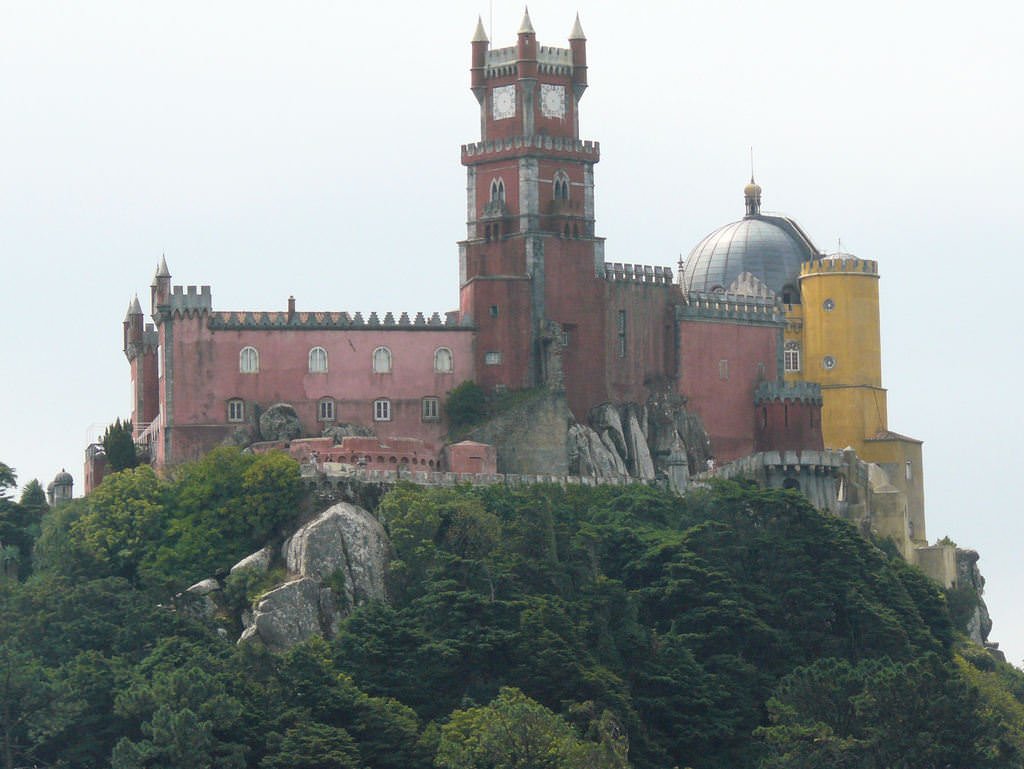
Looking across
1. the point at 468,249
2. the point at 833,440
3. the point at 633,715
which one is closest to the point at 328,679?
Result: the point at 633,715

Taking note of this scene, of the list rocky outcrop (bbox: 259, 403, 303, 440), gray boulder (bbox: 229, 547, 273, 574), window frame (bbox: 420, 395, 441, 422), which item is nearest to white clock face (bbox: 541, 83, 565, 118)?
window frame (bbox: 420, 395, 441, 422)

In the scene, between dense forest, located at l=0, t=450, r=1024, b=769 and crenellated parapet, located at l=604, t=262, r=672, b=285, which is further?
crenellated parapet, located at l=604, t=262, r=672, b=285

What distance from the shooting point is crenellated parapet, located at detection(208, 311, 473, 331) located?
133 m

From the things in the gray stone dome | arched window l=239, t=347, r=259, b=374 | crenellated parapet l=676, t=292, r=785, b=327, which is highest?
the gray stone dome

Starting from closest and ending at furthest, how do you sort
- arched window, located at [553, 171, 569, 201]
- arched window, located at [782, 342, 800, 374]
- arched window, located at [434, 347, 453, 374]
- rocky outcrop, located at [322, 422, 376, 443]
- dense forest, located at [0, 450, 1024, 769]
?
1. dense forest, located at [0, 450, 1024, 769]
2. rocky outcrop, located at [322, 422, 376, 443]
3. arched window, located at [434, 347, 453, 374]
4. arched window, located at [553, 171, 569, 201]
5. arched window, located at [782, 342, 800, 374]

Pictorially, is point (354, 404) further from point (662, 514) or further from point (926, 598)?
point (926, 598)

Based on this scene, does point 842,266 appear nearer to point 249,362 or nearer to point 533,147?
point 533,147

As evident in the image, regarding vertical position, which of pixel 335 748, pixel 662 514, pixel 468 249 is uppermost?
pixel 468 249

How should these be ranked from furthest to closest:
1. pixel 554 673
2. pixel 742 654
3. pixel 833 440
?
pixel 833 440 → pixel 742 654 → pixel 554 673

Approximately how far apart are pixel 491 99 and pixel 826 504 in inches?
931

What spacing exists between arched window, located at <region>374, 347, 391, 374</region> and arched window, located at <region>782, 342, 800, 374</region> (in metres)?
22.8

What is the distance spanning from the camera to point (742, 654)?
125 metres

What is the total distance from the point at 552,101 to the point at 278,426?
64.2ft

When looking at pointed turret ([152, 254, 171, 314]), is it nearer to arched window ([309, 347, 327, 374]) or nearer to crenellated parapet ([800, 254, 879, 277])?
arched window ([309, 347, 327, 374])
